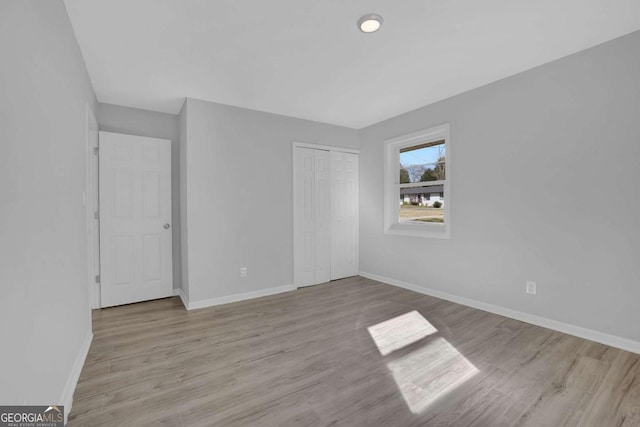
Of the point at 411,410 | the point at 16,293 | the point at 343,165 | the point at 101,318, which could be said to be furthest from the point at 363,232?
the point at 16,293

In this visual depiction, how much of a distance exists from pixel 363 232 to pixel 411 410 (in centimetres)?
323

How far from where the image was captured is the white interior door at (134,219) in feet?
11.2

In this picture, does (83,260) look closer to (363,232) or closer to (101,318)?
(101,318)

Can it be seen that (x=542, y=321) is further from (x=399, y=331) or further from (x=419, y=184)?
(x=419, y=184)

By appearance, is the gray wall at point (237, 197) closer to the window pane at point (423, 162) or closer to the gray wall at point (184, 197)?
the gray wall at point (184, 197)

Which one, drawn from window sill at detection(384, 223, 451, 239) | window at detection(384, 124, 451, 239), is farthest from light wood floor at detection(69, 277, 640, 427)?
window at detection(384, 124, 451, 239)

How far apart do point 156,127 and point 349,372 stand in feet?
12.2

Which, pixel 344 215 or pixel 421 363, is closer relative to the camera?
pixel 421 363

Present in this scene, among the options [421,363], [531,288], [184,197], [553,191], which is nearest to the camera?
[421,363]

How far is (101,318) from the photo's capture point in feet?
10.1

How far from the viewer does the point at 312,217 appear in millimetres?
4332

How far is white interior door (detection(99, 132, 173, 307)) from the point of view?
11.2ft
